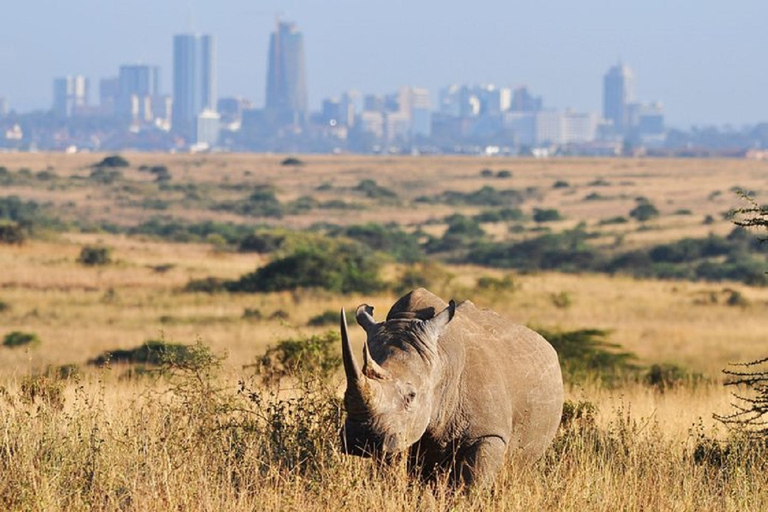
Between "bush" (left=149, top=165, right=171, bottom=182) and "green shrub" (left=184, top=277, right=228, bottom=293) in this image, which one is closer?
"green shrub" (left=184, top=277, right=228, bottom=293)

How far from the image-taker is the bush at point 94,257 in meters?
39.2

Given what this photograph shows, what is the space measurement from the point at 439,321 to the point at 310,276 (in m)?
28.7

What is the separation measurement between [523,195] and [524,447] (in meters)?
91.0

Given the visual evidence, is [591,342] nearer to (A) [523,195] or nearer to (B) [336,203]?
(B) [336,203]

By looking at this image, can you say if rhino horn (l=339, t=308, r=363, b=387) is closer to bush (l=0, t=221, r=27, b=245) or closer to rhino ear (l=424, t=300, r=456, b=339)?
rhino ear (l=424, t=300, r=456, b=339)

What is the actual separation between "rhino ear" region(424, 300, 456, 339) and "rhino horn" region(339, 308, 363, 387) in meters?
0.90

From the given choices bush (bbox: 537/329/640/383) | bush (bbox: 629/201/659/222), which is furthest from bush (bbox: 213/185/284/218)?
bush (bbox: 537/329/640/383)

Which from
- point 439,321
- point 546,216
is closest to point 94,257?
point 439,321

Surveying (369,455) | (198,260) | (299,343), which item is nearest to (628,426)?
(369,455)

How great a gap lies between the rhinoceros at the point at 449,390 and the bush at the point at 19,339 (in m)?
16.2

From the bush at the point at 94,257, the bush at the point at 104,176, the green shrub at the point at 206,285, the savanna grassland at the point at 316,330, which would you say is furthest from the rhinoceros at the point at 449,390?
the bush at the point at 104,176

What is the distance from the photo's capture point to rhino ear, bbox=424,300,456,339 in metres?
7.66

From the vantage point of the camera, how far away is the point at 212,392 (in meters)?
9.67

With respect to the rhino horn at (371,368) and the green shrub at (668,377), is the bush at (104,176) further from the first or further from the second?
the rhino horn at (371,368)
